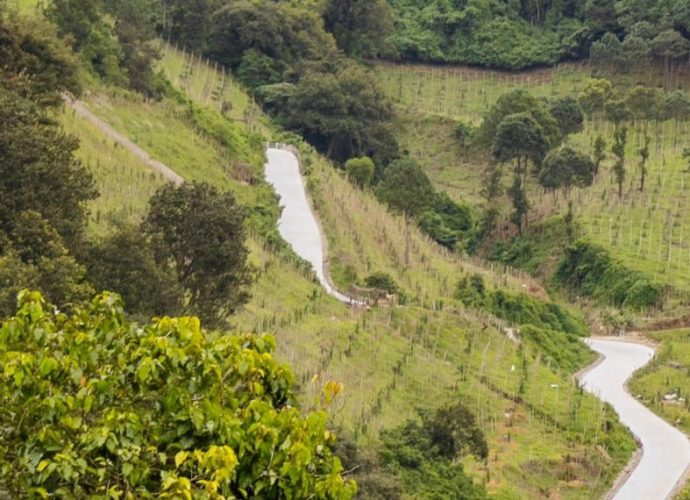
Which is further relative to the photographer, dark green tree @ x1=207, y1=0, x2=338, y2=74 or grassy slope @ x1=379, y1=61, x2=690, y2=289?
dark green tree @ x1=207, y1=0, x2=338, y2=74

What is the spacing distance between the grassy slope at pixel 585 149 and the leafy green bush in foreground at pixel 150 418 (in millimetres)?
35087

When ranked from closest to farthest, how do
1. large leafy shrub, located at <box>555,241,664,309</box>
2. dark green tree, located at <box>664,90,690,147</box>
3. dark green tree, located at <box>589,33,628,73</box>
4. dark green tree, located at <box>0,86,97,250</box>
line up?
dark green tree, located at <box>0,86,97,250</box> → large leafy shrub, located at <box>555,241,664,309</box> → dark green tree, located at <box>664,90,690,147</box> → dark green tree, located at <box>589,33,628,73</box>

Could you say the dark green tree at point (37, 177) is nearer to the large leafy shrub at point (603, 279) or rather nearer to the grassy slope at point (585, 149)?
the large leafy shrub at point (603, 279)

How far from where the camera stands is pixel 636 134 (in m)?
58.0

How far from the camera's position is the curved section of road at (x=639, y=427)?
24.0m

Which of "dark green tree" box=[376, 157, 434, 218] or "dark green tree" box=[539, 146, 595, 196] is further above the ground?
"dark green tree" box=[539, 146, 595, 196]

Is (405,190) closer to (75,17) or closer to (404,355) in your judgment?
(75,17)

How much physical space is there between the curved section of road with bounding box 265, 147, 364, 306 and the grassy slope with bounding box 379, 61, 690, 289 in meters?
11.5

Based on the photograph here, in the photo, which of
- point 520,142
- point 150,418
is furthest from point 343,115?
point 150,418

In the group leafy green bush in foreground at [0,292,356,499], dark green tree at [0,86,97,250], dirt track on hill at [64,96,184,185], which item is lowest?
dirt track on hill at [64,96,184,185]

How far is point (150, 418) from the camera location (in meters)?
7.46

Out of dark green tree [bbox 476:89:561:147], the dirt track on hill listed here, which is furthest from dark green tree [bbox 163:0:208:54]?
the dirt track on hill

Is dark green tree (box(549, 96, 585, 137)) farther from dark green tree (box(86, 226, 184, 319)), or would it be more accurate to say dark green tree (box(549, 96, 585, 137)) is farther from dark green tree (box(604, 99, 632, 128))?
dark green tree (box(86, 226, 184, 319))

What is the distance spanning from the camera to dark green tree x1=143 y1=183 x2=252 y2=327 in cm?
2098
